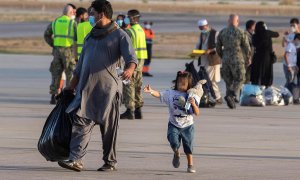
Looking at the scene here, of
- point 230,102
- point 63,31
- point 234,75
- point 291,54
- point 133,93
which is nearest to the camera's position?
point 133,93

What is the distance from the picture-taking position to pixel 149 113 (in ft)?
63.2

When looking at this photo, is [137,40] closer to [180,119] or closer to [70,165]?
[180,119]

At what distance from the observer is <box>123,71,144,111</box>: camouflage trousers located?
17.8 metres

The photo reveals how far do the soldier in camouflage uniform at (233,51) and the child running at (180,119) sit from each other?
366 inches

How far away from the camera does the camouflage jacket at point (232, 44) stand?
69.2ft

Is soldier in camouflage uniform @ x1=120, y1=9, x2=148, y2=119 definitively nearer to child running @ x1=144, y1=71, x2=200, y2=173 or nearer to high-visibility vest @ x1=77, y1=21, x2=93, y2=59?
high-visibility vest @ x1=77, y1=21, x2=93, y2=59

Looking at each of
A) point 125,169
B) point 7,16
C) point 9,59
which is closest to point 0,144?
point 125,169

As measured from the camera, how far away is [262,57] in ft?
72.9

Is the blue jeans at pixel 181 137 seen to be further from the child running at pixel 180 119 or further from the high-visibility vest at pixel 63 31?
the high-visibility vest at pixel 63 31

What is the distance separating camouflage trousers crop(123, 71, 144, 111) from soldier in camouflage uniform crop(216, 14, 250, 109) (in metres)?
3.27

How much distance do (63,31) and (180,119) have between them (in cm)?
904

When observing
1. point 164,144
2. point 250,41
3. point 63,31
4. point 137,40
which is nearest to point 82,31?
point 63,31

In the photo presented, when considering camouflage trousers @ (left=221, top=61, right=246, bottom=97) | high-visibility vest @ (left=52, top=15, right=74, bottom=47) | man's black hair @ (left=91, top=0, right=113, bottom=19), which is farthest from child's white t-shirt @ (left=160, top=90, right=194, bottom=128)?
camouflage trousers @ (left=221, top=61, right=246, bottom=97)

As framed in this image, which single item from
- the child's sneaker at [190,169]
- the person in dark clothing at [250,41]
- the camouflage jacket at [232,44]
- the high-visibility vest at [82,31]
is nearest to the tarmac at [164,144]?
the child's sneaker at [190,169]
